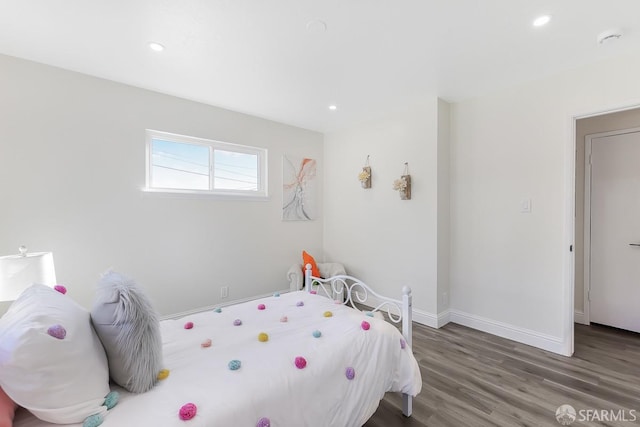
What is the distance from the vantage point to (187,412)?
3.25ft

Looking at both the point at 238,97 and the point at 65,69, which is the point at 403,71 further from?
the point at 65,69

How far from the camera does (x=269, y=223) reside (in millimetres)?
3811

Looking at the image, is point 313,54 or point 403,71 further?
point 403,71

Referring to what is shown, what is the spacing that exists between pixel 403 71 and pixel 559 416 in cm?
270

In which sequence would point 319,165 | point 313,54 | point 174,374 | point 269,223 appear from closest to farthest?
point 174,374, point 313,54, point 269,223, point 319,165

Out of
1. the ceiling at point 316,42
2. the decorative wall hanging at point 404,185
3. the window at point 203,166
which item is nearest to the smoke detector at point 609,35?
the ceiling at point 316,42

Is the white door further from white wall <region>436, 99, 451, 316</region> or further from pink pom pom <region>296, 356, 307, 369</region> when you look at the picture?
pink pom pom <region>296, 356, 307, 369</region>

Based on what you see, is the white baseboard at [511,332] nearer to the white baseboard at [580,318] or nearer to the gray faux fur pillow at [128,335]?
the white baseboard at [580,318]

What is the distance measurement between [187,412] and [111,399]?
0.99 ft

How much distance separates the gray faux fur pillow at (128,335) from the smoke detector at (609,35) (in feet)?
10.5

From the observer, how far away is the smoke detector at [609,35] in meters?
1.93

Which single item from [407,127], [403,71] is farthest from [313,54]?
[407,127]

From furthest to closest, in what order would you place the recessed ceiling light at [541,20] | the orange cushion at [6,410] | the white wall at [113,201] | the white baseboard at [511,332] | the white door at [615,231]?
the white door at [615,231] → the white baseboard at [511,332] → the white wall at [113,201] → the recessed ceiling light at [541,20] → the orange cushion at [6,410]

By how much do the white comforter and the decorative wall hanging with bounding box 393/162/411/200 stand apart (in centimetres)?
174
